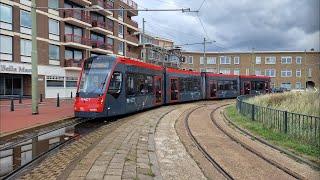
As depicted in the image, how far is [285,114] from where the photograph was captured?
14867 mm

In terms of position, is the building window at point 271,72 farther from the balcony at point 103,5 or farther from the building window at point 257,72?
the balcony at point 103,5

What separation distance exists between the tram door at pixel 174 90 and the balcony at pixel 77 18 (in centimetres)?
2130

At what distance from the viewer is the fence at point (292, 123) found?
41.8 ft

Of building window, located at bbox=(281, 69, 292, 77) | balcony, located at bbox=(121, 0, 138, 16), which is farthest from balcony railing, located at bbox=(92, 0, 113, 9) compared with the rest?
building window, located at bbox=(281, 69, 292, 77)

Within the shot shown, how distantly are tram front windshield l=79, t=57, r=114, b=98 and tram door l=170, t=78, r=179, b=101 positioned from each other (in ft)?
40.7

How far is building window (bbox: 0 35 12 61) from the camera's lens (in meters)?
39.8

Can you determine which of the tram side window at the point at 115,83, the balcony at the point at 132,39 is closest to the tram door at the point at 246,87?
the balcony at the point at 132,39

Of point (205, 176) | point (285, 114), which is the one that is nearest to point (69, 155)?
point (205, 176)

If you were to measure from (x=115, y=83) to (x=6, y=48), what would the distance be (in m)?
23.7

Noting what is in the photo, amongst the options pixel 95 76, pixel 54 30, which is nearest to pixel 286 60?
pixel 54 30

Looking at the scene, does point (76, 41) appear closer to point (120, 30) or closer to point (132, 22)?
point (120, 30)

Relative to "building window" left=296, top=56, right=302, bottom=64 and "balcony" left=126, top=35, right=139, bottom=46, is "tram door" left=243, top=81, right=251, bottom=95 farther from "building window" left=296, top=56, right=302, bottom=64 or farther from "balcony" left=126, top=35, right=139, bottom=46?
"building window" left=296, top=56, right=302, bottom=64

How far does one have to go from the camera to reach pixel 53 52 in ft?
160

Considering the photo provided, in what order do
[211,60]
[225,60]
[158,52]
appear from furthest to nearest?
1. [211,60]
2. [225,60]
3. [158,52]
